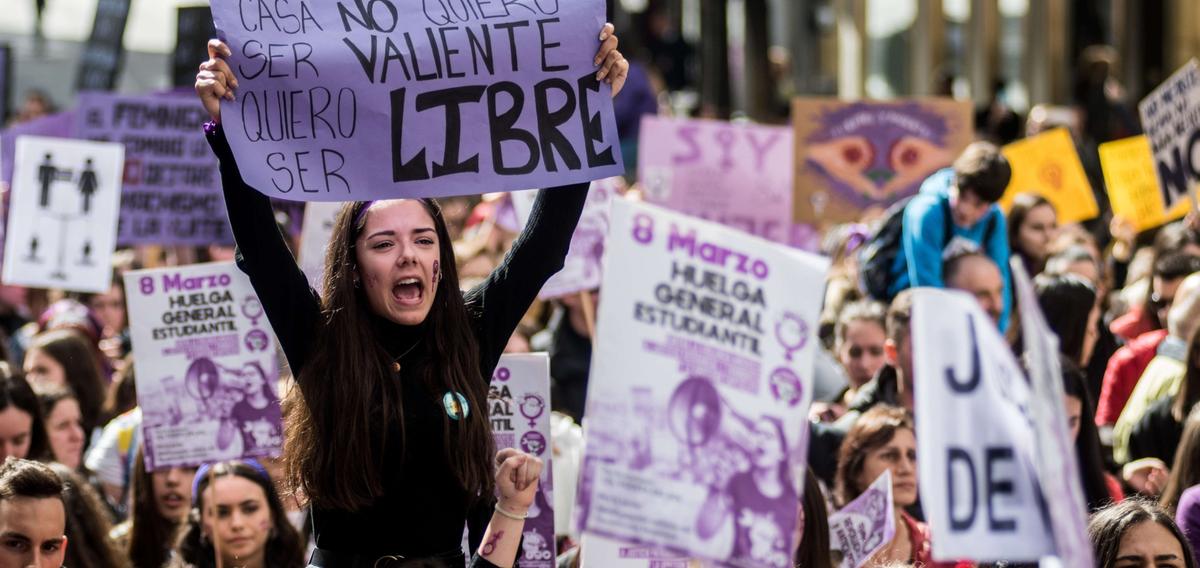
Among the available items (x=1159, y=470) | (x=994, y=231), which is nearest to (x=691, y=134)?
(x=994, y=231)

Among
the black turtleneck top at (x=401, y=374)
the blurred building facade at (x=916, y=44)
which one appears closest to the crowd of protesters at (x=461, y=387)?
the black turtleneck top at (x=401, y=374)

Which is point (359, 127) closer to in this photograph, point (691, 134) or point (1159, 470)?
point (1159, 470)

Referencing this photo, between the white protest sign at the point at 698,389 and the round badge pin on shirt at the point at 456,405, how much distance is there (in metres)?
0.38

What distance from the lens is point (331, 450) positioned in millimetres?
3973

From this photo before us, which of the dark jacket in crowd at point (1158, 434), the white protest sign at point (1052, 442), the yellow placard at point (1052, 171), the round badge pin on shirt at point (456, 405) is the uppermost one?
the yellow placard at point (1052, 171)

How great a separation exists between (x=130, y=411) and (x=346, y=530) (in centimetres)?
402

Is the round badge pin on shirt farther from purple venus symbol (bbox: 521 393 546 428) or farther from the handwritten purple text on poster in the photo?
purple venus symbol (bbox: 521 393 546 428)

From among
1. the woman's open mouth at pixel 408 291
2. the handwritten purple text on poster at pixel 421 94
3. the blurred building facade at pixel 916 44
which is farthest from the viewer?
the blurred building facade at pixel 916 44

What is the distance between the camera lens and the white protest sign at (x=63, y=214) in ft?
29.9

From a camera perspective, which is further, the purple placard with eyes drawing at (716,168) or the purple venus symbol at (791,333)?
the purple placard with eyes drawing at (716,168)

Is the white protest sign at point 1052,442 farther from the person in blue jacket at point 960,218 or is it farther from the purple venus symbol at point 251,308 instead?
the person in blue jacket at point 960,218

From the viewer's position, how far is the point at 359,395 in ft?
13.1

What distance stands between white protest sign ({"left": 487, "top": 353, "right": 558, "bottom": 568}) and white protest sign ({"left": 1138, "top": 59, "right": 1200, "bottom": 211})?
16.4 feet

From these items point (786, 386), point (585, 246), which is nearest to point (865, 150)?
point (585, 246)
